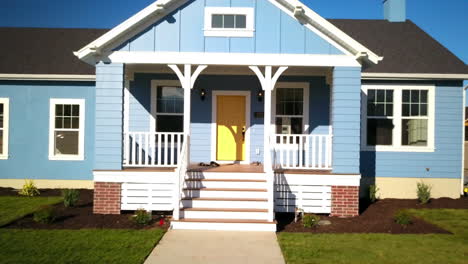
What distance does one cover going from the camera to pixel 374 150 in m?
11.2

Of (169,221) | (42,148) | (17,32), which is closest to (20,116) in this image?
(42,148)

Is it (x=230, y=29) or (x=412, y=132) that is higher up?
(x=230, y=29)

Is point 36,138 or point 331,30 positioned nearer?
point 331,30

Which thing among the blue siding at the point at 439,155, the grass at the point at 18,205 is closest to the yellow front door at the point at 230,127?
the blue siding at the point at 439,155

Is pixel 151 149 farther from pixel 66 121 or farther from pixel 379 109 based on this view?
pixel 379 109

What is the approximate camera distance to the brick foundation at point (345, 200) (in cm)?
884

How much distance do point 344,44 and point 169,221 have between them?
18.0ft

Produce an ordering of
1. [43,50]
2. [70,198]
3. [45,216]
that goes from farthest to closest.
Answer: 1. [43,50]
2. [70,198]
3. [45,216]

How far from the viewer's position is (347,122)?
889cm

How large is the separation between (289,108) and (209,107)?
7.58ft

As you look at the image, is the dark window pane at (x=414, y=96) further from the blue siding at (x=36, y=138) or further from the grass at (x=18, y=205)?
the grass at (x=18, y=205)

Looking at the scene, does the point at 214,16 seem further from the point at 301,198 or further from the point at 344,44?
the point at 301,198

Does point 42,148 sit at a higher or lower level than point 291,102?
lower

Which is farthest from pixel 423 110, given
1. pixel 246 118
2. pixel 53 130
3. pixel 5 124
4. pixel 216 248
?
pixel 5 124
